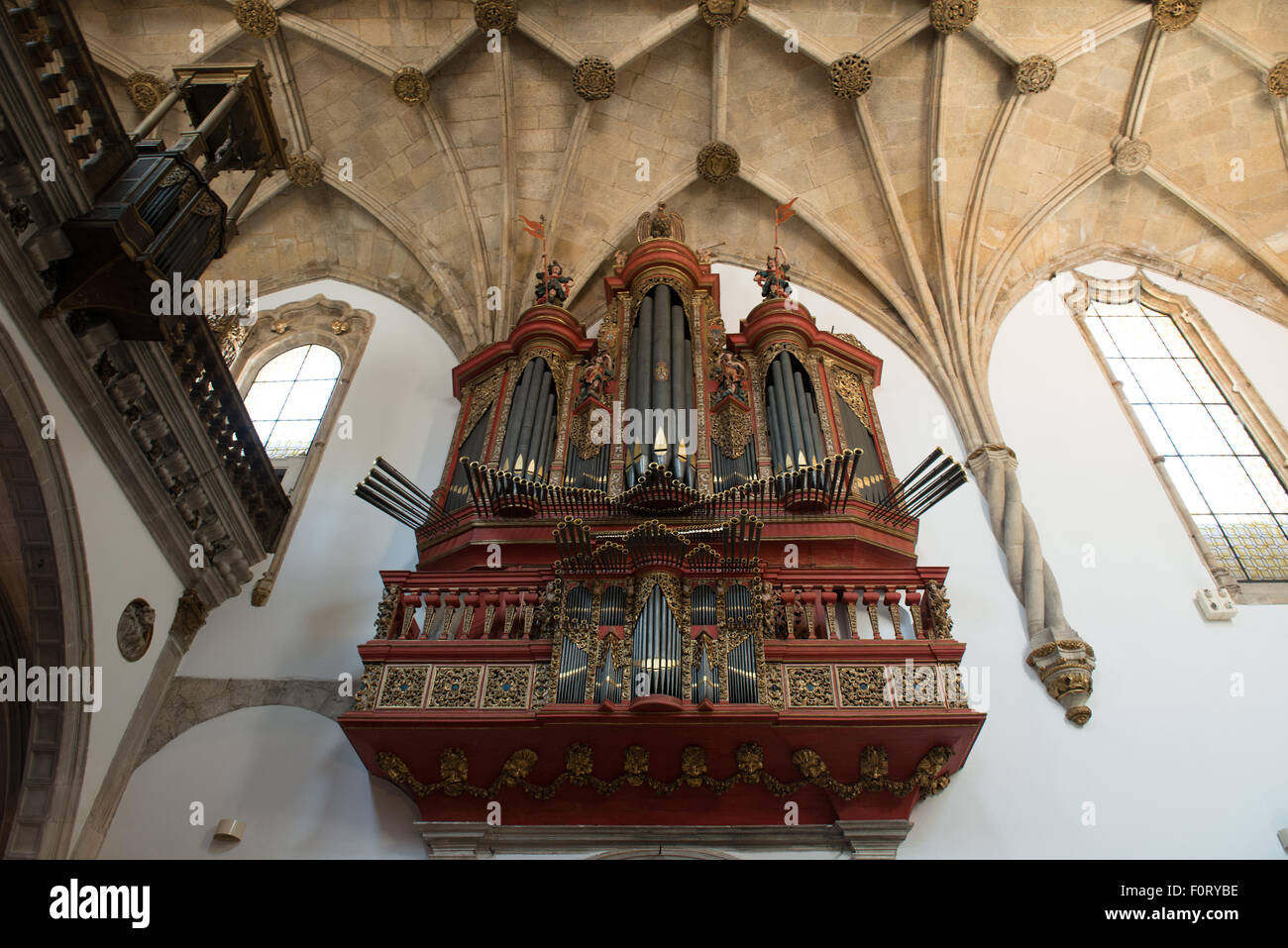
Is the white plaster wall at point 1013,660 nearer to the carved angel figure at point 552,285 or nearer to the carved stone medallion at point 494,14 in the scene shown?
the carved angel figure at point 552,285

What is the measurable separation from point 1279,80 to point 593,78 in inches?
348

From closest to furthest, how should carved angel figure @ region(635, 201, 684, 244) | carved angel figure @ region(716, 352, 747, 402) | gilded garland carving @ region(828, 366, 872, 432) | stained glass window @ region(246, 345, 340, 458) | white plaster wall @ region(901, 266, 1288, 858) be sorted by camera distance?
white plaster wall @ region(901, 266, 1288, 858)
carved angel figure @ region(716, 352, 747, 402)
gilded garland carving @ region(828, 366, 872, 432)
stained glass window @ region(246, 345, 340, 458)
carved angel figure @ region(635, 201, 684, 244)

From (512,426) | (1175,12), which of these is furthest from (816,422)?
(1175,12)

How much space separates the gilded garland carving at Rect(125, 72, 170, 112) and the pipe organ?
24.2ft

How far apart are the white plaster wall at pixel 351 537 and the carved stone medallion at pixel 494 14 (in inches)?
154

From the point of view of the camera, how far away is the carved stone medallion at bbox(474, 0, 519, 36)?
12188mm

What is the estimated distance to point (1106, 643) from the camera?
8062 millimetres

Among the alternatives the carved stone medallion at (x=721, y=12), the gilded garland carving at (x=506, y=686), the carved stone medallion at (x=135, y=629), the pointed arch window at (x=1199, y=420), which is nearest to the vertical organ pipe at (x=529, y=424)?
the gilded garland carving at (x=506, y=686)

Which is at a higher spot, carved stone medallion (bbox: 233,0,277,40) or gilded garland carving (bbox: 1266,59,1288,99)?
carved stone medallion (bbox: 233,0,277,40)

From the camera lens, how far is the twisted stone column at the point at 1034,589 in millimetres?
7574

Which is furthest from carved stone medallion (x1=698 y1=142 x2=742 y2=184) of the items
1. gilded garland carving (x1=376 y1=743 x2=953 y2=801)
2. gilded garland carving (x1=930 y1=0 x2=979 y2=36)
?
gilded garland carving (x1=376 y1=743 x2=953 y2=801)

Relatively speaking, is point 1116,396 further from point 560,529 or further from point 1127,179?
point 560,529

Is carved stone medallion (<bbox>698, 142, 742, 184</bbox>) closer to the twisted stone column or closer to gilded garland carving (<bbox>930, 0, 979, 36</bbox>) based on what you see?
gilded garland carving (<bbox>930, 0, 979, 36</bbox>)

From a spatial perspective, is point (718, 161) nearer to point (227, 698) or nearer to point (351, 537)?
point (351, 537)
